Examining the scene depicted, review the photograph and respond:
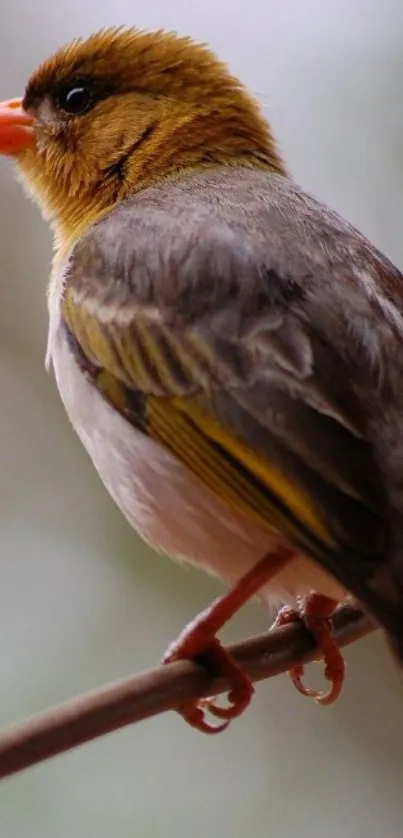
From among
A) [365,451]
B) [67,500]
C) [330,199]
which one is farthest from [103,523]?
[365,451]

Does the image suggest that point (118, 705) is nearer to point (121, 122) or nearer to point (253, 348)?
point (253, 348)

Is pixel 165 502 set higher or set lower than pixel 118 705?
higher

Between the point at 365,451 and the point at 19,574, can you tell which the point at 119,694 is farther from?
the point at 19,574

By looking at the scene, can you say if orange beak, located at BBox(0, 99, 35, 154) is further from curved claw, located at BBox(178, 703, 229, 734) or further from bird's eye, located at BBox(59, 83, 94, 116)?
curved claw, located at BBox(178, 703, 229, 734)

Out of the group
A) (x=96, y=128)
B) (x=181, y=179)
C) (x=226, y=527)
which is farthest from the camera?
(x=96, y=128)

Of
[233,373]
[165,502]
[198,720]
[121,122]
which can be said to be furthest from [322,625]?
[121,122]

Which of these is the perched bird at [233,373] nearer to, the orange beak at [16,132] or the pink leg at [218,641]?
the pink leg at [218,641]
